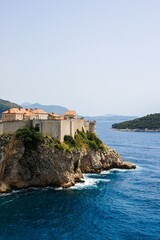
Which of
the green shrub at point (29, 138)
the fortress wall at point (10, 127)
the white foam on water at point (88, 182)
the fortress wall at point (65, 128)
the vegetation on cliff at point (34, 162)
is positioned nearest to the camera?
the vegetation on cliff at point (34, 162)

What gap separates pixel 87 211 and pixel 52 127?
72.7 ft

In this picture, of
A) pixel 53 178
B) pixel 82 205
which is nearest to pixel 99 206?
pixel 82 205

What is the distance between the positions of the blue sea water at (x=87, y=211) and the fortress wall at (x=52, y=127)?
11.7 metres

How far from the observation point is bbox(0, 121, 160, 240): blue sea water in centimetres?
4275

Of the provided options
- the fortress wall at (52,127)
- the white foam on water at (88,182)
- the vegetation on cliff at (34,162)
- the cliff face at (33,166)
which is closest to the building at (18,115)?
the fortress wall at (52,127)

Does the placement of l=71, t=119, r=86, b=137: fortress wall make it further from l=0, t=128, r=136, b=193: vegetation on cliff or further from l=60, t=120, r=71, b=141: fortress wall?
l=0, t=128, r=136, b=193: vegetation on cliff

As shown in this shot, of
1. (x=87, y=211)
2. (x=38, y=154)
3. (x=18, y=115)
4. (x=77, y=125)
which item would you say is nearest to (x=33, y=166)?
(x=38, y=154)

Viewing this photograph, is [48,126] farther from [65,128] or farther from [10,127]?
[10,127]

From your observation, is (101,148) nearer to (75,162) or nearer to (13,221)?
(75,162)

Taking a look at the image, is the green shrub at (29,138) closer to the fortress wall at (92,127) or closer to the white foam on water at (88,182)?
the white foam on water at (88,182)

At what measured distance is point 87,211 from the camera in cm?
5109

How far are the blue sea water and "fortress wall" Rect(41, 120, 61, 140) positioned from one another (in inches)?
460

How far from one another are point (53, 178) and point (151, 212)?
67.5 ft

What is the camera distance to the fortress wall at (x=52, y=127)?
222ft
